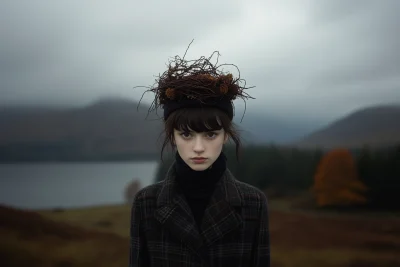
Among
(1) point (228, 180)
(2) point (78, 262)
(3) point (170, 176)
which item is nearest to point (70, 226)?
(2) point (78, 262)

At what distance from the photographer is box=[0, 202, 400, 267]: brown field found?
2543 millimetres

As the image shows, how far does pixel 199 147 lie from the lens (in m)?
1.50

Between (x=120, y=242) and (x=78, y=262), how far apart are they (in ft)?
1.09

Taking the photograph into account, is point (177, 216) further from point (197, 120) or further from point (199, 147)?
point (197, 120)

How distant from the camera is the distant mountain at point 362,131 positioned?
Result: 9.73 ft

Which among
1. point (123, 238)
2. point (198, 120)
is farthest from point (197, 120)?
point (123, 238)

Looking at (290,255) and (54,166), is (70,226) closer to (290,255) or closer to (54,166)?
(54,166)

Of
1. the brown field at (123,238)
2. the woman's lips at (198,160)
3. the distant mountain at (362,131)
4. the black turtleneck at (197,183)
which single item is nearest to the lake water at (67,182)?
the brown field at (123,238)

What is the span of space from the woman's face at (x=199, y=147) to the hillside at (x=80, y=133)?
4.19 ft

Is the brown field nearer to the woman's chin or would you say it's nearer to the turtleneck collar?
the turtleneck collar

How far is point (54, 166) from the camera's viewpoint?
2.84 meters

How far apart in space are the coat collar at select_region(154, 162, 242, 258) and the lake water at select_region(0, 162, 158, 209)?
52.8 inches

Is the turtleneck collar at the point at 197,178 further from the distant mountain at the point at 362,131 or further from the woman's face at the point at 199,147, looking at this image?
the distant mountain at the point at 362,131

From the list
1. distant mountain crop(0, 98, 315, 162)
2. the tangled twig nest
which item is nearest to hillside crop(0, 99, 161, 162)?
distant mountain crop(0, 98, 315, 162)
